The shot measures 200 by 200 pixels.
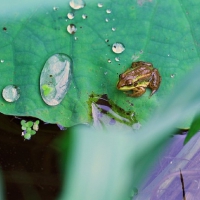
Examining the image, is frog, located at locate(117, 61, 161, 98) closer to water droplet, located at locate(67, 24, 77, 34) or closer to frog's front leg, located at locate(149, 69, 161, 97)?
frog's front leg, located at locate(149, 69, 161, 97)

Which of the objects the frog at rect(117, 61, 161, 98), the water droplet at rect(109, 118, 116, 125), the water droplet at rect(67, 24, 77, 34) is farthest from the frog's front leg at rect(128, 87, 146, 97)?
the water droplet at rect(67, 24, 77, 34)

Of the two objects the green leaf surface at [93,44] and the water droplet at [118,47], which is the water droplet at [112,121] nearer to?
the green leaf surface at [93,44]

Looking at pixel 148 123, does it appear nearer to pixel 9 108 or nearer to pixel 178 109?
pixel 178 109

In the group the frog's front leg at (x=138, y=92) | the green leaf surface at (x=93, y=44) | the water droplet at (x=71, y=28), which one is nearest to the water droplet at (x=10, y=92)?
the green leaf surface at (x=93, y=44)

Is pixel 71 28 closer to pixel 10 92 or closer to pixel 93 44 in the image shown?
pixel 93 44

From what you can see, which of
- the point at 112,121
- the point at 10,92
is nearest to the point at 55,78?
the point at 10,92
